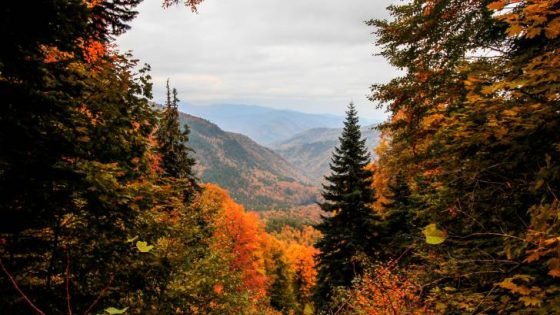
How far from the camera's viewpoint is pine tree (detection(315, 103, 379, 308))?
64.2ft

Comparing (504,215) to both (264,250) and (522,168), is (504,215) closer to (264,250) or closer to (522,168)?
(522,168)

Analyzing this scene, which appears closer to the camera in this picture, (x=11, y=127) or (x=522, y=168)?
(x=11, y=127)

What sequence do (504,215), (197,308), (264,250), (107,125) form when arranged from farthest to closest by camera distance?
(264,250)
(197,308)
(107,125)
(504,215)

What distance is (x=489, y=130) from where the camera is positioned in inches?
184

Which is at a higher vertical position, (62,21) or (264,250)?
(62,21)

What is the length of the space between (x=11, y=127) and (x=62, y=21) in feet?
5.47

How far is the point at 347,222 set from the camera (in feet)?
66.5

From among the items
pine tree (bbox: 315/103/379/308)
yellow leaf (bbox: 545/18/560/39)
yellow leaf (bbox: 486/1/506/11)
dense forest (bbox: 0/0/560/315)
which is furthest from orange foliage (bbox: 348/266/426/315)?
pine tree (bbox: 315/103/379/308)

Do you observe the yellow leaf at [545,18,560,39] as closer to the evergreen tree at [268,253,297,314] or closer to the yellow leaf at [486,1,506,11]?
the yellow leaf at [486,1,506,11]

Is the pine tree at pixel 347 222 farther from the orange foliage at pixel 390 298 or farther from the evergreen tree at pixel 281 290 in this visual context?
the evergreen tree at pixel 281 290

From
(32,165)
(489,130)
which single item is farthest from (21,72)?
(489,130)

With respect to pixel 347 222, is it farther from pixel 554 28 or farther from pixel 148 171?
pixel 554 28

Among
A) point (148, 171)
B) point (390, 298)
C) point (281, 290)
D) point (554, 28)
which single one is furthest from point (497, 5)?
point (281, 290)

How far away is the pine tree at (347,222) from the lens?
19.6 metres
